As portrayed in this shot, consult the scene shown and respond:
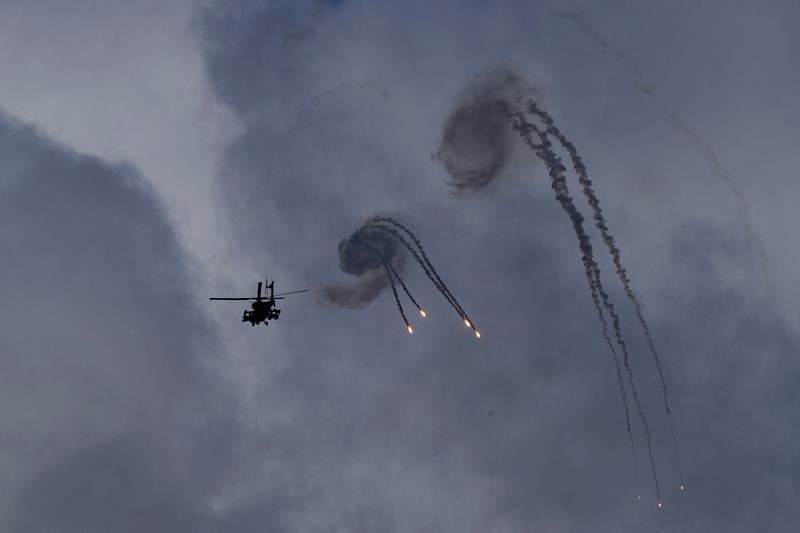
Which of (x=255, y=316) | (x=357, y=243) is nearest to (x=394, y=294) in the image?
(x=357, y=243)

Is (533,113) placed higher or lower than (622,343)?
higher

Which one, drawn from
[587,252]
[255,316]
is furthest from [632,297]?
[255,316]

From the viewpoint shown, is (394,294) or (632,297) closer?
(632,297)

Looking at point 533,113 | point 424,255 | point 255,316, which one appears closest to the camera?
point 533,113

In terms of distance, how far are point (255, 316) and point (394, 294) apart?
21.6 meters

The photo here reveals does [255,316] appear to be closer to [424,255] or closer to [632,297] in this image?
[424,255]

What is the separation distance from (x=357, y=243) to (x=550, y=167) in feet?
76.2

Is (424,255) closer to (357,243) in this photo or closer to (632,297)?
(357,243)

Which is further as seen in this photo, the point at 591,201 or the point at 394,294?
the point at 394,294

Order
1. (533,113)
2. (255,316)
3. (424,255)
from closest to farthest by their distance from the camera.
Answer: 1. (533,113)
2. (424,255)
3. (255,316)

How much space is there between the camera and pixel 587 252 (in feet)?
245

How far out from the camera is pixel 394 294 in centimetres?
8456

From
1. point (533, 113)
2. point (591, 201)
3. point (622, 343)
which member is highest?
point (533, 113)

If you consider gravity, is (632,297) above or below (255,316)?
below
